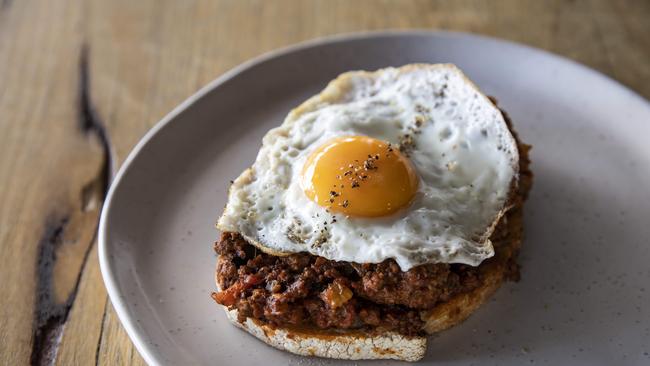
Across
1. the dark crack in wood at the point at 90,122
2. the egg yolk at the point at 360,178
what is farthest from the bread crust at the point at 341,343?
the dark crack in wood at the point at 90,122

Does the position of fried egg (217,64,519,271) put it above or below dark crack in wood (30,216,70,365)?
above

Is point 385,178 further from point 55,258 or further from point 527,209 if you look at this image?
point 55,258

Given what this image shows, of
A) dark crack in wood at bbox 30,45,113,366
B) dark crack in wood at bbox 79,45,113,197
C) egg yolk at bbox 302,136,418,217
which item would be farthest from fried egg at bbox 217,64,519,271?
dark crack in wood at bbox 79,45,113,197

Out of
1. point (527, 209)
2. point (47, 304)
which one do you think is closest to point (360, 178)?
point (527, 209)

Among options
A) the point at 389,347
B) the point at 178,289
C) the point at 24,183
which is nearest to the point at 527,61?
the point at 389,347

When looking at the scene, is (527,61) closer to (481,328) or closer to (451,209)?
(451,209)

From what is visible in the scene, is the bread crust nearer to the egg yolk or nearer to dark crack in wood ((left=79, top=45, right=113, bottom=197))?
the egg yolk

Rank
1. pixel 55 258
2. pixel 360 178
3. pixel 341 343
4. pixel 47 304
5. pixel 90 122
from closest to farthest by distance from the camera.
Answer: pixel 341 343
pixel 360 178
pixel 47 304
pixel 55 258
pixel 90 122
